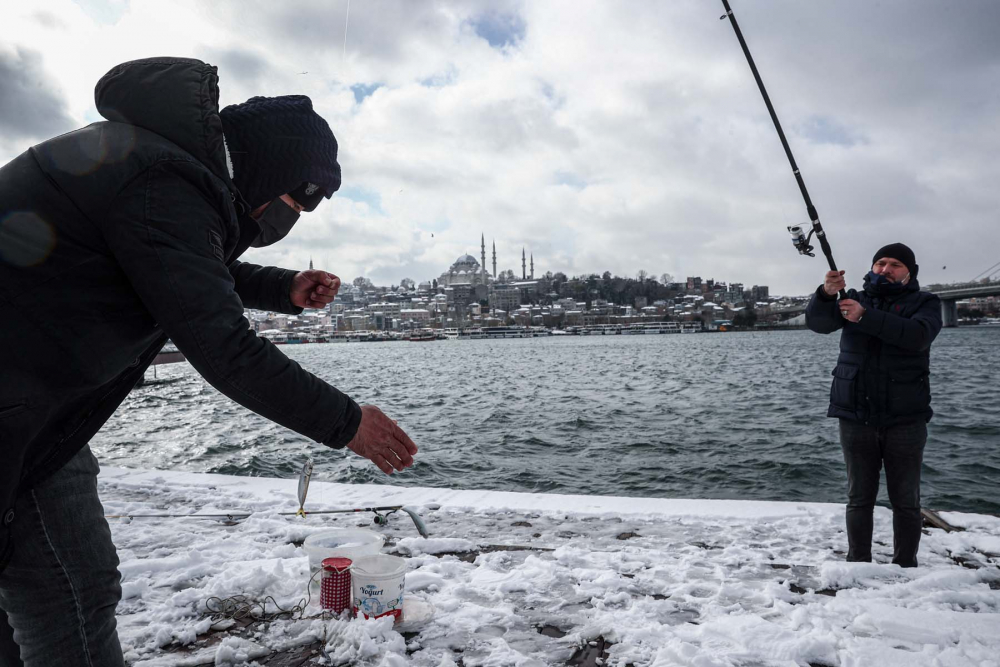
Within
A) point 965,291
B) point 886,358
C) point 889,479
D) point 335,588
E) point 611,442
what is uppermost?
point 965,291

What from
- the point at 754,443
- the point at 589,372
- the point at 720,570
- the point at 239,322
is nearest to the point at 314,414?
the point at 239,322

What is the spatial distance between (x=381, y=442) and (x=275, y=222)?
602 millimetres

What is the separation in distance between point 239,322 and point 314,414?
22 centimetres

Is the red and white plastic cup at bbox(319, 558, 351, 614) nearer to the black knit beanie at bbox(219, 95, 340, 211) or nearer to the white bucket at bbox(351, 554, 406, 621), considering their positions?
the white bucket at bbox(351, 554, 406, 621)

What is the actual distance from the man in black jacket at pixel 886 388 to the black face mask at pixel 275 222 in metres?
2.99

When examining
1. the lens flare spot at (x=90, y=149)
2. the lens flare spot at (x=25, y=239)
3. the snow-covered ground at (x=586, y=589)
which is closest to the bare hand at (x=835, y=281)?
the snow-covered ground at (x=586, y=589)

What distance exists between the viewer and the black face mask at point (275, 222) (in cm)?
140

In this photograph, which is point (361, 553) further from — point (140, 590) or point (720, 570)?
point (720, 570)

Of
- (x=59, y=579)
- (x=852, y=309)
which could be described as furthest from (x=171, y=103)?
(x=852, y=309)

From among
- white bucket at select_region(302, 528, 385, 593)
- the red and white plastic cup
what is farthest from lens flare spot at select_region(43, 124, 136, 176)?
white bucket at select_region(302, 528, 385, 593)

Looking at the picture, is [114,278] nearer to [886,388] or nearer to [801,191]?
[886,388]

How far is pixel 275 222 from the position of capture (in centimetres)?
143

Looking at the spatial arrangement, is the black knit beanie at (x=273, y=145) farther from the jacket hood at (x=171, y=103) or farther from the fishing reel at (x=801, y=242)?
the fishing reel at (x=801, y=242)

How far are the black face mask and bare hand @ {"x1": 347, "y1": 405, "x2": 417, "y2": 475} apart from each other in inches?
19.8
